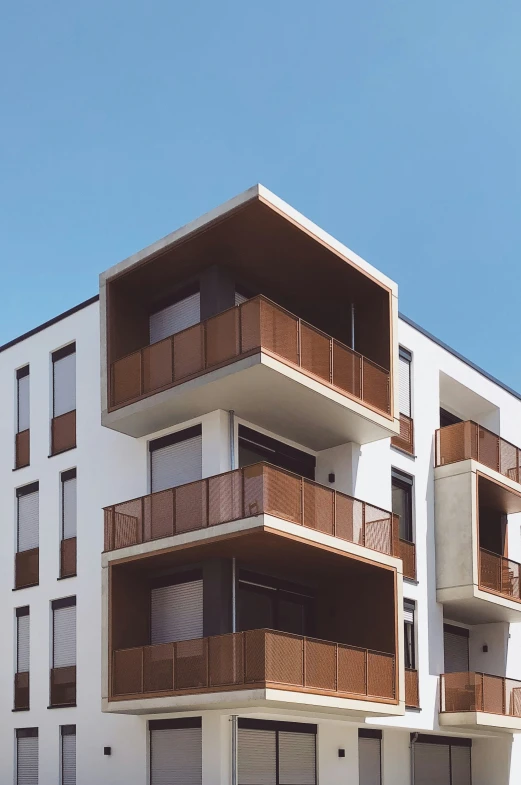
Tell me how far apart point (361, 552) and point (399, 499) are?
5759mm

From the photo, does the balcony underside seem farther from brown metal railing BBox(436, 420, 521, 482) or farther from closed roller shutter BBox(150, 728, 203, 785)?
closed roller shutter BBox(150, 728, 203, 785)

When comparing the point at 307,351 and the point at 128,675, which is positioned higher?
the point at 307,351

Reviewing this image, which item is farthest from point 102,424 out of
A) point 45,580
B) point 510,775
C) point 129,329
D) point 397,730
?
point 510,775

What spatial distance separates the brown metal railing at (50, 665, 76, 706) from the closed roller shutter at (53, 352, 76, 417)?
6796mm

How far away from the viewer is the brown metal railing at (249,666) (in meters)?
22.9

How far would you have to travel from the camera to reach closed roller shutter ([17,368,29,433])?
105ft

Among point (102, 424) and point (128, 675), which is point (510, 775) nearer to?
point (128, 675)

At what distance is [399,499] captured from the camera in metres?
31.9

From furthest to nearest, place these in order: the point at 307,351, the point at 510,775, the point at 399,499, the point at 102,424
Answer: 1. the point at 510,775
2. the point at 399,499
3. the point at 102,424
4. the point at 307,351

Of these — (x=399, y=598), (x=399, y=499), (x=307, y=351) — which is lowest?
(x=399, y=598)

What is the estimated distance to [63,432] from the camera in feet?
100

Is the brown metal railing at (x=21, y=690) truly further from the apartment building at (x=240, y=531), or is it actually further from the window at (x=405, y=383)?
the window at (x=405, y=383)

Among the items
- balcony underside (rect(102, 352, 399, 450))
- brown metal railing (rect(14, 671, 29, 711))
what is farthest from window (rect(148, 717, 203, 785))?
balcony underside (rect(102, 352, 399, 450))

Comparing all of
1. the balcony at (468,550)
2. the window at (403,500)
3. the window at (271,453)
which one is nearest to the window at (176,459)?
the window at (271,453)
